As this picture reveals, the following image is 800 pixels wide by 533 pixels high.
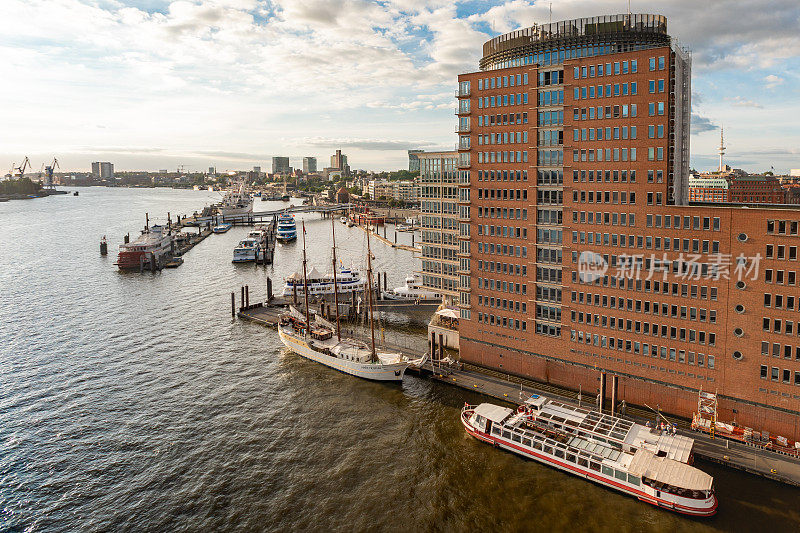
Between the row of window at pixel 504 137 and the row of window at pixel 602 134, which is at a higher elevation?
the row of window at pixel 504 137

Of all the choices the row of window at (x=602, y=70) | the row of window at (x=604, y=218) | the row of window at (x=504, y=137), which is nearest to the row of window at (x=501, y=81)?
the row of window at (x=504, y=137)

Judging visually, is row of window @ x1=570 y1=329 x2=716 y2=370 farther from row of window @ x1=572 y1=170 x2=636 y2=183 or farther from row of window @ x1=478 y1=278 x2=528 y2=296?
row of window @ x1=572 y1=170 x2=636 y2=183

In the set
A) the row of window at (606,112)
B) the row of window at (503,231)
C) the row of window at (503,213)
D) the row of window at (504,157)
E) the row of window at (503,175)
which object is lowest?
the row of window at (503,231)

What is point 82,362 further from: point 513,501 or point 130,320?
point 513,501

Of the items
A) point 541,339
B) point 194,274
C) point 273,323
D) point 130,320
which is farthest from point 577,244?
point 194,274

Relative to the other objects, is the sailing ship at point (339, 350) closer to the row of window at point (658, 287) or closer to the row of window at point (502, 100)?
the row of window at point (658, 287)

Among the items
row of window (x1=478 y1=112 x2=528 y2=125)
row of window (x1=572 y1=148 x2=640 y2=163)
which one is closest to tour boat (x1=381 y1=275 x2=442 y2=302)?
row of window (x1=478 y1=112 x2=528 y2=125)

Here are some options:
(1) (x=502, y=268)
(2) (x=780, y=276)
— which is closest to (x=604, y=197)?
(1) (x=502, y=268)
